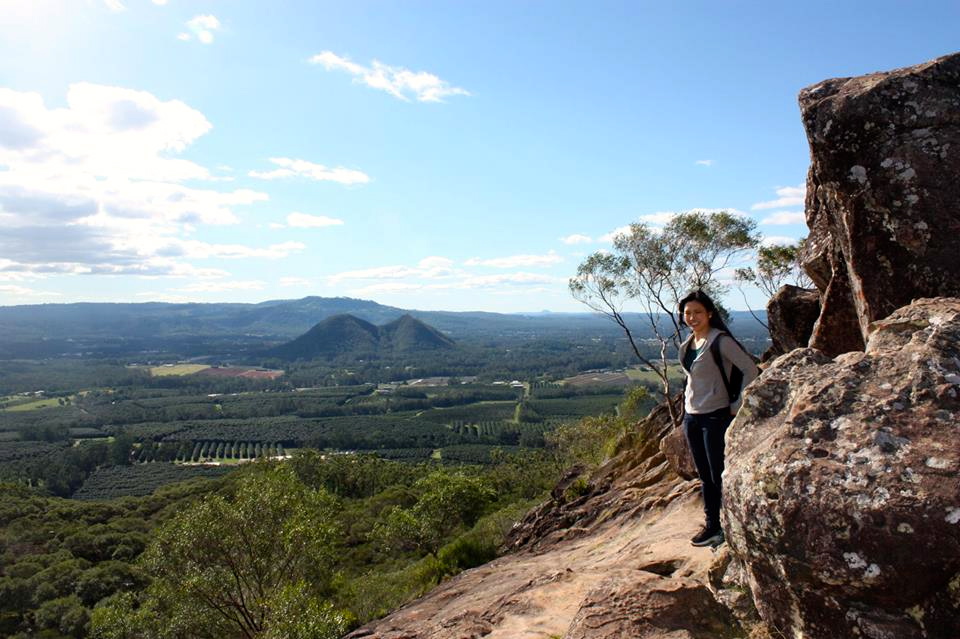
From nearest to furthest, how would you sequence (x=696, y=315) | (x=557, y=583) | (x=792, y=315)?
(x=696, y=315) → (x=557, y=583) → (x=792, y=315)

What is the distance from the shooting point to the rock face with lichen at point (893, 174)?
690cm

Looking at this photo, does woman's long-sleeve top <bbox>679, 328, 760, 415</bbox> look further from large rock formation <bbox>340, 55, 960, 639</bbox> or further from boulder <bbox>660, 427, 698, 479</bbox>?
boulder <bbox>660, 427, 698, 479</bbox>

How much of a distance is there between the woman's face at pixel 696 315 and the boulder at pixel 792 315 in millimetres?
5294

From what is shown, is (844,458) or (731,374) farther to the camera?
(731,374)

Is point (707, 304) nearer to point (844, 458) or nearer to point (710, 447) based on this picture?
point (710, 447)

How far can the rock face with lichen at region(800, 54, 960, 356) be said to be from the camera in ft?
22.6

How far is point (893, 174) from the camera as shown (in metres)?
7.17

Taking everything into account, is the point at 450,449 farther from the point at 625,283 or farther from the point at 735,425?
the point at 735,425

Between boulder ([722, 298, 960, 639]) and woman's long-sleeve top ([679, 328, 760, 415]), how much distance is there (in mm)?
1693

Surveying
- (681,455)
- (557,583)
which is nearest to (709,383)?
(557,583)

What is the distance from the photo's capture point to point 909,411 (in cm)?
484

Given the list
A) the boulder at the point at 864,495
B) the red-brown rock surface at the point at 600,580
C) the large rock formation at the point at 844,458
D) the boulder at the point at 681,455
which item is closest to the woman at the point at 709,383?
the large rock formation at the point at 844,458

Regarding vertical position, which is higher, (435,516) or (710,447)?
(710,447)

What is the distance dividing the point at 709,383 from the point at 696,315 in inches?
37.7
